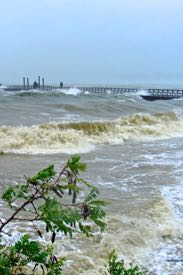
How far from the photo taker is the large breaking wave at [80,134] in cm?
1716

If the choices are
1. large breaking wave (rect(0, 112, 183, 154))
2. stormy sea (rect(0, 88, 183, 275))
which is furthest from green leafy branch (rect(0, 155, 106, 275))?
large breaking wave (rect(0, 112, 183, 154))

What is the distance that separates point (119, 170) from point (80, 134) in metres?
8.35

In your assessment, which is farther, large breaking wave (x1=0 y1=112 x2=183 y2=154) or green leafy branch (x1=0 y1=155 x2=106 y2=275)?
large breaking wave (x1=0 y1=112 x2=183 y2=154)

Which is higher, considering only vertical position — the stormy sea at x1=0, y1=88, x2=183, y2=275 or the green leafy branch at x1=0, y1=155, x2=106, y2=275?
the green leafy branch at x1=0, y1=155, x2=106, y2=275

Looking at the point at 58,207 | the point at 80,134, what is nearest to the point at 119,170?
the point at 80,134

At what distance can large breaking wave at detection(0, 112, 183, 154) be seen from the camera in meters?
17.2

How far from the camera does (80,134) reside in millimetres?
20297

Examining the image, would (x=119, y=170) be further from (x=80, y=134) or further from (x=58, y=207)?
(x=58, y=207)

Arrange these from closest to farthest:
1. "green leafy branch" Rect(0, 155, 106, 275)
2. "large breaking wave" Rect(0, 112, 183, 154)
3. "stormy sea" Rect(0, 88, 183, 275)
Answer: "green leafy branch" Rect(0, 155, 106, 275) → "stormy sea" Rect(0, 88, 183, 275) → "large breaking wave" Rect(0, 112, 183, 154)

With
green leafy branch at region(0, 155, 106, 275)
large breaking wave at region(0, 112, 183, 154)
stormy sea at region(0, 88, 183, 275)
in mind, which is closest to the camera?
green leafy branch at region(0, 155, 106, 275)

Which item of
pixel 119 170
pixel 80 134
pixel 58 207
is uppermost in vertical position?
pixel 58 207

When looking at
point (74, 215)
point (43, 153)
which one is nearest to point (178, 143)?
point (43, 153)

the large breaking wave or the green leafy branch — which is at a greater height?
the green leafy branch

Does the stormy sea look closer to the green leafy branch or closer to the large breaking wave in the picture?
the large breaking wave
